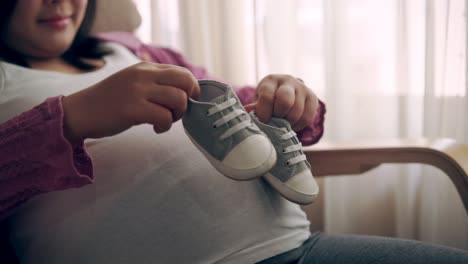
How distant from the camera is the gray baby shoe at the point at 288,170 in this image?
26.1 inches

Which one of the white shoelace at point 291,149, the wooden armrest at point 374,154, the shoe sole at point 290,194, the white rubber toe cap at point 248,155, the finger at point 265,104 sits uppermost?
the finger at point 265,104

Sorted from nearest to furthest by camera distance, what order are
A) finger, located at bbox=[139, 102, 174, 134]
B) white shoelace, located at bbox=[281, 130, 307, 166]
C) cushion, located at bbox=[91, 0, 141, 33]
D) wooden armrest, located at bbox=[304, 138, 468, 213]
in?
1. finger, located at bbox=[139, 102, 174, 134]
2. white shoelace, located at bbox=[281, 130, 307, 166]
3. wooden armrest, located at bbox=[304, 138, 468, 213]
4. cushion, located at bbox=[91, 0, 141, 33]

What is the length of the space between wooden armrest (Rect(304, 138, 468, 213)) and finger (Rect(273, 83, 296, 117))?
0.23 metres

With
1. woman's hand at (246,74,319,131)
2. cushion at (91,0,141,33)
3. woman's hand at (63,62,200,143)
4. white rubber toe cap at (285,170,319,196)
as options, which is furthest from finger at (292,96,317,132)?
cushion at (91,0,141,33)

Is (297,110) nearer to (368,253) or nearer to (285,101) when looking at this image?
(285,101)

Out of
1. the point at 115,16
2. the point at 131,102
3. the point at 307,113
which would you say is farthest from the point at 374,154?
the point at 115,16

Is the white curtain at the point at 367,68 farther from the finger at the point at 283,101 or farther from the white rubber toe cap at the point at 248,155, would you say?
the white rubber toe cap at the point at 248,155

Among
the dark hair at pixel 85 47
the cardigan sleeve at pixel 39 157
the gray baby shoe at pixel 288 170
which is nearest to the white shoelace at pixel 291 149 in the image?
the gray baby shoe at pixel 288 170

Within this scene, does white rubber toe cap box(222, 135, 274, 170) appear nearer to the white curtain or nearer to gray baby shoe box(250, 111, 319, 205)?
gray baby shoe box(250, 111, 319, 205)

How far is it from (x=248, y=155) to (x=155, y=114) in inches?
4.7

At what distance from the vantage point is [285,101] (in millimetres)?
696

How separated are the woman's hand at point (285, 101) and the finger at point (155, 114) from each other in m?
0.16

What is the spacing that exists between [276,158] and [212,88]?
0.12 metres

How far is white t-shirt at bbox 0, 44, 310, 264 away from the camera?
684mm
